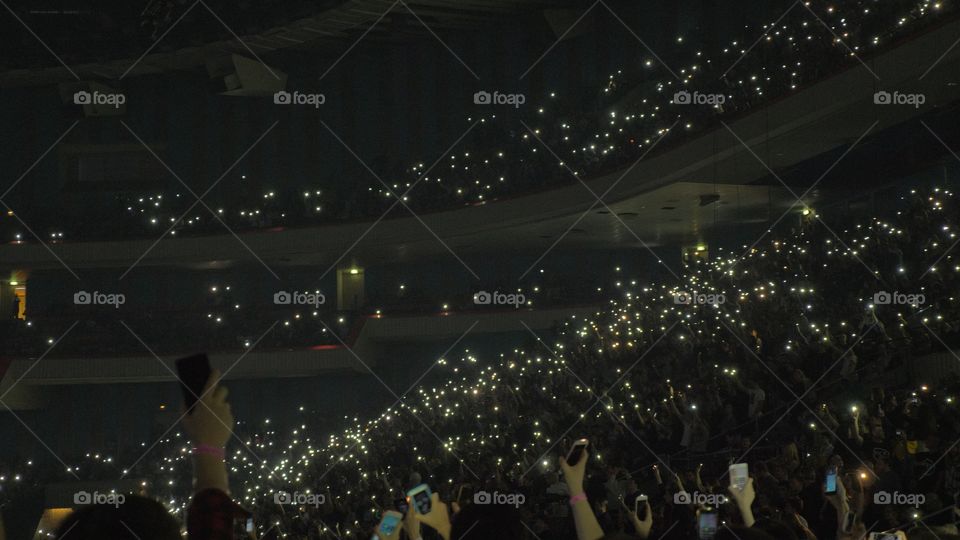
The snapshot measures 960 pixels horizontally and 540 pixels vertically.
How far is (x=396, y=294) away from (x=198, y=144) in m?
6.20

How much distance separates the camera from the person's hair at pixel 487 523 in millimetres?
2490

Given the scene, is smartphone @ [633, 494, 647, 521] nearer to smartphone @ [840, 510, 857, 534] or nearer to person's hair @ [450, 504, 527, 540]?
smartphone @ [840, 510, 857, 534]

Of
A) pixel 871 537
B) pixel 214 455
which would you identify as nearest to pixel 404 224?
pixel 871 537

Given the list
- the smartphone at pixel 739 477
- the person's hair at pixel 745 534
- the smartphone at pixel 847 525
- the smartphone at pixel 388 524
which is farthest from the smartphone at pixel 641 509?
the person's hair at pixel 745 534

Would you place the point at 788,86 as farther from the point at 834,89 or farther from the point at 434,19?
the point at 434,19

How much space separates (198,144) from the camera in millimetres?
26094

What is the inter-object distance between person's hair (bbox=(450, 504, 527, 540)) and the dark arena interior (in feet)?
1.58

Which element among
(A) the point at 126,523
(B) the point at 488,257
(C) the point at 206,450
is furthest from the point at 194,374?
(B) the point at 488,257

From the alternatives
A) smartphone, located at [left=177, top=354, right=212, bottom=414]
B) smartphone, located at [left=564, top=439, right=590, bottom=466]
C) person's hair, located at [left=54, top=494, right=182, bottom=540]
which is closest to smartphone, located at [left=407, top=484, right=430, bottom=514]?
smartphone, located at [left=564, top=439, right=590, bottom=466]

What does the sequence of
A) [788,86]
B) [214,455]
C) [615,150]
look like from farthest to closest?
1. [615,150]
2. [788,86]
3. [214,455]

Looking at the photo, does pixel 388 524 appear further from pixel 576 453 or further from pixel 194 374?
pixel 194 374

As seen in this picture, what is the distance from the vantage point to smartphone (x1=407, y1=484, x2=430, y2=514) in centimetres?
350

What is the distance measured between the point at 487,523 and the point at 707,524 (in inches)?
60.2

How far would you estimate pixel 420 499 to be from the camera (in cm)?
354
